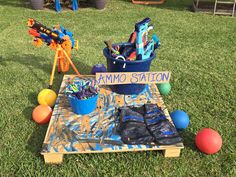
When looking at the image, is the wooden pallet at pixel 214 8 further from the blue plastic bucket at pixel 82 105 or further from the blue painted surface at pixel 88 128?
A: the blue plastic bucket at pixel 82 105

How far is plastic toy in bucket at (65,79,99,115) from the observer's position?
2.75m

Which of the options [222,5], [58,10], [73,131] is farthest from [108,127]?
[222,5]

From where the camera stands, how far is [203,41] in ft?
17.9

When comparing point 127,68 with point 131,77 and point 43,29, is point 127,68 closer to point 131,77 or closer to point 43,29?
point 131,77

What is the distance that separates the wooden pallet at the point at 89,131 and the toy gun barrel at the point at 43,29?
740 mm

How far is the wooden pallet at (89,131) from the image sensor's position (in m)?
2.41

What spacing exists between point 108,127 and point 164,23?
4.55m

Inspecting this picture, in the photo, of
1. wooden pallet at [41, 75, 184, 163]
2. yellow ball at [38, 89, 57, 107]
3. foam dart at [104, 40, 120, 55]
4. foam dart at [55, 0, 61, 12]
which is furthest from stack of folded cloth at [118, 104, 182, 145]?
foam dart at [55, 0, 61, 12]

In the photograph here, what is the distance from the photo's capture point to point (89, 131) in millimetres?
2619

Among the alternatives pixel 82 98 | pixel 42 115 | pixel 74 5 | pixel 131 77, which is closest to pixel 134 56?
pixel 131 77

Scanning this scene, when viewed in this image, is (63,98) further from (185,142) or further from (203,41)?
(203,41)

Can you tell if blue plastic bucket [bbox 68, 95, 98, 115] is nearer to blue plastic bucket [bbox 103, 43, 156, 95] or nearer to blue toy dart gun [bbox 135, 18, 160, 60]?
blue plastic bucket [bbox 103, 43, 156, 95]

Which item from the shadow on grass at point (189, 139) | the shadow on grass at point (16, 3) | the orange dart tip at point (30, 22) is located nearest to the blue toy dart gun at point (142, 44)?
the shadow on grass at point (189, 139)

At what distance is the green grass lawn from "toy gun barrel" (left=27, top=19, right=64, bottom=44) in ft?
2.34
